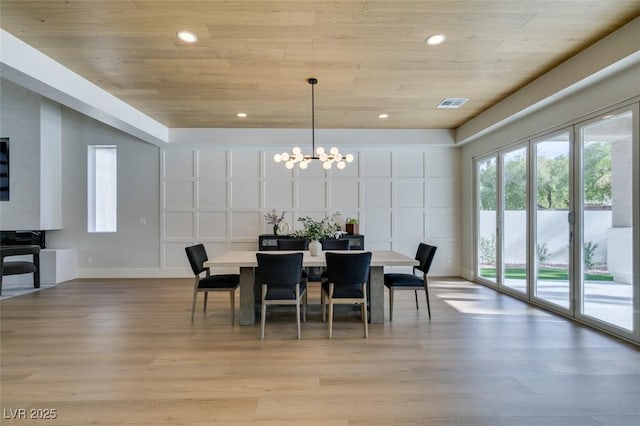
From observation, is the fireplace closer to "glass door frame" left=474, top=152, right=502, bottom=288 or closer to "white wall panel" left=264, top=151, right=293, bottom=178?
"white wall panel" left=264, top=151, right=293, bottom=178

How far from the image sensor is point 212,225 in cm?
620

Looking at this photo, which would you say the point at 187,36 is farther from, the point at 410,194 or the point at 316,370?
the point at 410,194

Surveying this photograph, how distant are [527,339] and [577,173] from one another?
1.94 metres

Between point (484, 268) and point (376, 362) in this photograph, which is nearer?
point (376, 362)

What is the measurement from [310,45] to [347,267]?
2073 mm

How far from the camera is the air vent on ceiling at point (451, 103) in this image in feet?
14.4

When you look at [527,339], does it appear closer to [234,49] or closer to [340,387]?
[340,387]

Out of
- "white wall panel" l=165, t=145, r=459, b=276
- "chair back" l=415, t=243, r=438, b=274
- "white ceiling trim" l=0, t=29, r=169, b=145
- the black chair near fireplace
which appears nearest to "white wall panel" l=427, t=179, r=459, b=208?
"white wall panel" l=165, t=145, r=459, b=276

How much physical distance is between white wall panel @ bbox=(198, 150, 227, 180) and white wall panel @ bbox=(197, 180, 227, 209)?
4.5 inches

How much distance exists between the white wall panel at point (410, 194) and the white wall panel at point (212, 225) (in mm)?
3367

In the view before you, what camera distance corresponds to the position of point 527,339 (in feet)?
10.2

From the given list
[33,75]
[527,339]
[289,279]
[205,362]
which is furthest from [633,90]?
[33,75]

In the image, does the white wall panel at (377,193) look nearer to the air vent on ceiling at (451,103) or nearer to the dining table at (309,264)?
the air vent on ceiling at (451,103)

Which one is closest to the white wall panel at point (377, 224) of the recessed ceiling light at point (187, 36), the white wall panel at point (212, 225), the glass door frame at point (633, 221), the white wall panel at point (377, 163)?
the white wall panel at point (377, 163)
